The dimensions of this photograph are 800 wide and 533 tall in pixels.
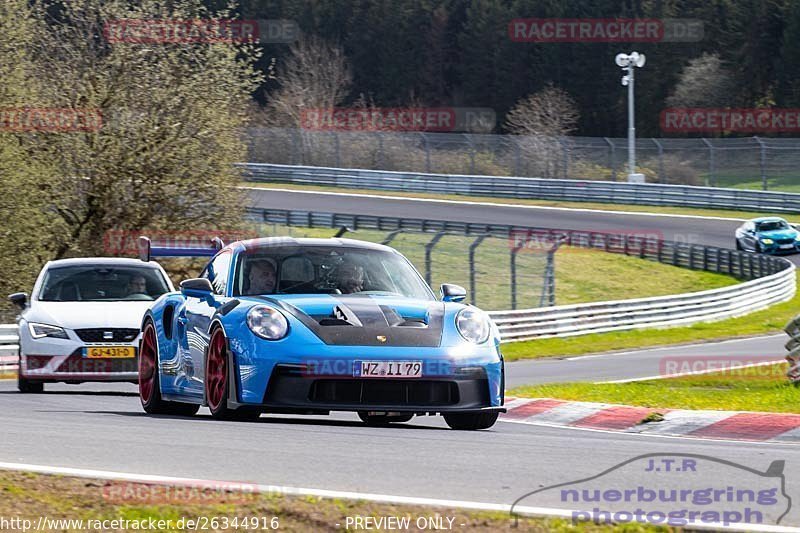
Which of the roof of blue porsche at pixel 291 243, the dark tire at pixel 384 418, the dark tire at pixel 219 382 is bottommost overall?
the dark tire at pixel 384 418

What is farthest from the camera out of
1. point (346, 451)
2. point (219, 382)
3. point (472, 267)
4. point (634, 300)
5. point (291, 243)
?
point (634, 300)

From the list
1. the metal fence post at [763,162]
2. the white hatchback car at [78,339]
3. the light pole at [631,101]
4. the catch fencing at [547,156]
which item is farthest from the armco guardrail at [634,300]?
the white hatchback car at [78,339]

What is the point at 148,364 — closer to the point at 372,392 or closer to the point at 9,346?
the point at 372,392

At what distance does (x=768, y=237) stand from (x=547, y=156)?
20951mm

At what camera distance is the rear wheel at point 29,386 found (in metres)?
14.2

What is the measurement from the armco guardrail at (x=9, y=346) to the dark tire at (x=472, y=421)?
12878 millimetres

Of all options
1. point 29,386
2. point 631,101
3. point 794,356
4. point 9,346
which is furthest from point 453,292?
point 631,101

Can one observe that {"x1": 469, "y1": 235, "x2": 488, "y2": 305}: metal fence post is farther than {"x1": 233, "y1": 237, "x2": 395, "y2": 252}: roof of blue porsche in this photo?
Yes

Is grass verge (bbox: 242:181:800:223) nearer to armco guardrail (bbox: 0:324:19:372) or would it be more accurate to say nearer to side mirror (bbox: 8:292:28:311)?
armco guardrail (bbox: 0:324:19:372)

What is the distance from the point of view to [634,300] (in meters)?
32.3

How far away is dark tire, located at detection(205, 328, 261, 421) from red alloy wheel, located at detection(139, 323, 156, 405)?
1.39 meters

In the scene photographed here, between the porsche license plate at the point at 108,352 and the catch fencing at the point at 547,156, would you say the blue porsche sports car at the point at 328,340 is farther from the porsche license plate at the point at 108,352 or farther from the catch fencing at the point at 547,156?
the catch fencing at the point at 547,156

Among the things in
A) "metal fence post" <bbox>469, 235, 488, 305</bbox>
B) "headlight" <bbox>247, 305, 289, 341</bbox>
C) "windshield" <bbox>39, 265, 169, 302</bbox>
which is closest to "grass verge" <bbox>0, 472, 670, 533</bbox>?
"headlight" <bbox>247, 305, 289, 341</bbox>

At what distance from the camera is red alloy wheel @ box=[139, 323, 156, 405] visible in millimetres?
10609
